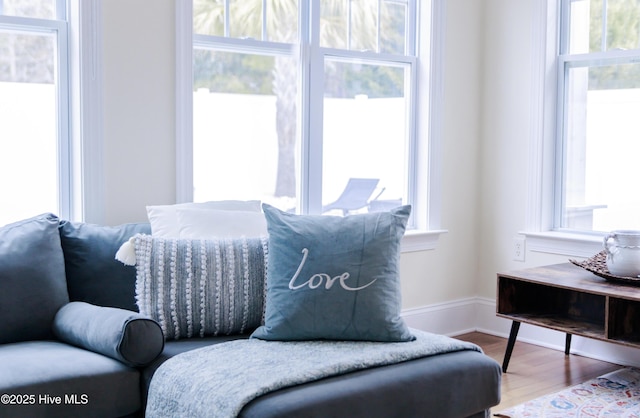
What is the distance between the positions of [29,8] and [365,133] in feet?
5.93

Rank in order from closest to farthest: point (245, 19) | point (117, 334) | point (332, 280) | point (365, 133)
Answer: point (117, 334) → point (332, 280) → point (245, 19) → point (365, 133)

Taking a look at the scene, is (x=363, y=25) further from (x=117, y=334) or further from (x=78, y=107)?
(x=117, y=334)

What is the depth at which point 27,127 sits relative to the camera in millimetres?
3033

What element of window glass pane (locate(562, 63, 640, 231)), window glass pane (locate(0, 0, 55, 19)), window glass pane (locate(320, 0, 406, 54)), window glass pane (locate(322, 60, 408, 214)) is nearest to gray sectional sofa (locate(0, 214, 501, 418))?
window glass pane (locate(0, 0, 55, 19))

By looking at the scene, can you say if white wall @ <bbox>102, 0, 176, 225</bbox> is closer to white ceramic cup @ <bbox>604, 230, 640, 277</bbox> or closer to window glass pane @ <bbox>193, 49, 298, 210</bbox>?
window glass pane @ <bbox>193, 49, 298, 210</bbox>

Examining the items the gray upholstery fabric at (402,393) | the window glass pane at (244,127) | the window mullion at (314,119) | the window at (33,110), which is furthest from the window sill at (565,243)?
the window at (33,110)

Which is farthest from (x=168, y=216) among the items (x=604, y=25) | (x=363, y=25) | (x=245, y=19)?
(x=604, y=25)

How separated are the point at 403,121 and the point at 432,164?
0.96 feet

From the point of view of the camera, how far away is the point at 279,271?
261cm

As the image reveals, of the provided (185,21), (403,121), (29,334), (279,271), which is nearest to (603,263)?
(403,121)

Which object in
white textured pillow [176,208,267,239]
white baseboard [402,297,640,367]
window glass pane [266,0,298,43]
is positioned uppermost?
window glass pane [266,0,298,43]

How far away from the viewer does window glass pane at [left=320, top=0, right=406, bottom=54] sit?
151 inches

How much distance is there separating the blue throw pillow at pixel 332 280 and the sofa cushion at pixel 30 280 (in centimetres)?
74

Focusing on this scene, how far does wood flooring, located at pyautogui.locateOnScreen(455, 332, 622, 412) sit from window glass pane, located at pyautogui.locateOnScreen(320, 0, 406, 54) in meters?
1.76
